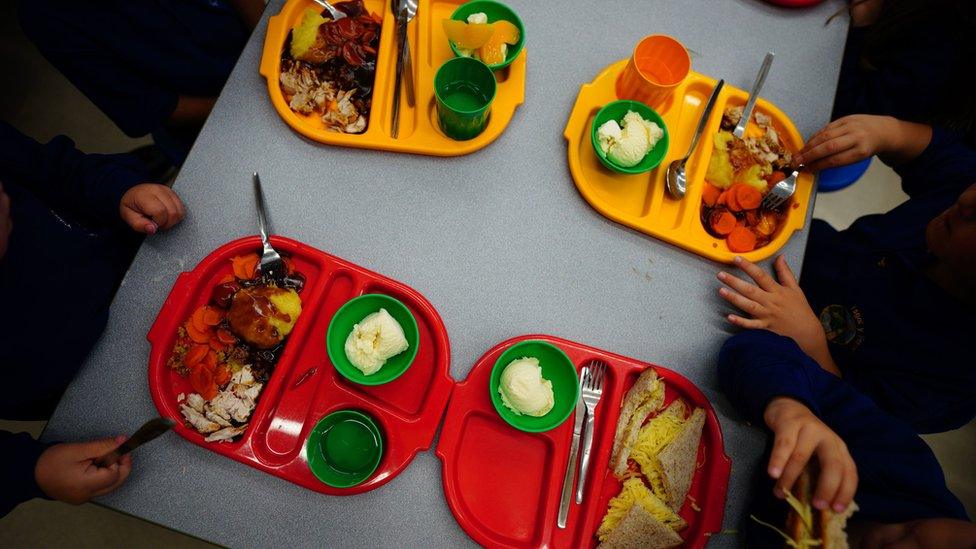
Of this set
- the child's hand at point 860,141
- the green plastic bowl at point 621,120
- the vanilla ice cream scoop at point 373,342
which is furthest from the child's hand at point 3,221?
the child's hand at point 860,141

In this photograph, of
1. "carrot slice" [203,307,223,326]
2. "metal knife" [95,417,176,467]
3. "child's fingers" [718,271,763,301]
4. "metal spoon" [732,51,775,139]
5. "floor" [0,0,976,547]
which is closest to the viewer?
"metal knife" [95,417,176,467]

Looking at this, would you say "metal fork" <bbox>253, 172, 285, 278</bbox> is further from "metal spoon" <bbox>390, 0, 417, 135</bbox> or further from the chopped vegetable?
the chopped vegetable

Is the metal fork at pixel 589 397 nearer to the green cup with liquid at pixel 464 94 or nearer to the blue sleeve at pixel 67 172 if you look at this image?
the green cup with liquid at pixel 464 94

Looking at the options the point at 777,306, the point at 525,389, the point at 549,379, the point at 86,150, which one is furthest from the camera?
the point at 86,150

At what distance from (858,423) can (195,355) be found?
1529 millimetres

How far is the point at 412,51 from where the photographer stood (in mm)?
1428

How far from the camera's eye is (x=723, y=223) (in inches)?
53.1

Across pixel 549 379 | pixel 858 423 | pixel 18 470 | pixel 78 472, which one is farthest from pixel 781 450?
pixel 18 470

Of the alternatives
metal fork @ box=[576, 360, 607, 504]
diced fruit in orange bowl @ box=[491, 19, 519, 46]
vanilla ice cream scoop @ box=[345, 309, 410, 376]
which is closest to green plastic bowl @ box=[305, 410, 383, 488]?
vanilla ice cream scoop @ box=[345, 309, 410, 376]

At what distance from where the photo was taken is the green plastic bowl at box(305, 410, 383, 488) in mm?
1090

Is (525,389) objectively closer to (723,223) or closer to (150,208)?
(723,223)

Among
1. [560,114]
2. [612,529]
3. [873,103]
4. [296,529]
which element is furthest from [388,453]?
[873,103]

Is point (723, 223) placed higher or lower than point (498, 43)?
lower

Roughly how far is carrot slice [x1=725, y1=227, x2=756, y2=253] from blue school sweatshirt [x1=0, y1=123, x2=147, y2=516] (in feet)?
5.09
